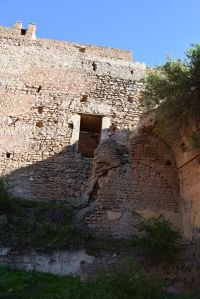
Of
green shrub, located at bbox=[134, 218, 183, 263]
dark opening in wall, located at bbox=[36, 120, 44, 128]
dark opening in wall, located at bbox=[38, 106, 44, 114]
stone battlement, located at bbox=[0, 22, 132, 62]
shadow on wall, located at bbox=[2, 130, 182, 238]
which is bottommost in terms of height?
green shrub, located at bbox=[134, 218, 183, 263]

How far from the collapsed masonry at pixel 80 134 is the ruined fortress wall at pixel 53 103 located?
0.03 metres

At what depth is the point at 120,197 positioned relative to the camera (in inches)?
419

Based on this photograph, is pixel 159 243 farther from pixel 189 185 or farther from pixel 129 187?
pixel 129 187

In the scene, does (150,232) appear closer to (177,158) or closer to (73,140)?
(177,158)

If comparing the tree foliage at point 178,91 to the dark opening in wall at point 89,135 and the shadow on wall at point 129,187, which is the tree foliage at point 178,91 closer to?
the shadow on wall at point 129,187

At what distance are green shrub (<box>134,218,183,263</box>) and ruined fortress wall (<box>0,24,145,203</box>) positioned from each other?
3917 mm

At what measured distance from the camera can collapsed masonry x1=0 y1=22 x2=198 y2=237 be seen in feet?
35.5

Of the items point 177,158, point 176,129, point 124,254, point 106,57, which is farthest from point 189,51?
point 106,57

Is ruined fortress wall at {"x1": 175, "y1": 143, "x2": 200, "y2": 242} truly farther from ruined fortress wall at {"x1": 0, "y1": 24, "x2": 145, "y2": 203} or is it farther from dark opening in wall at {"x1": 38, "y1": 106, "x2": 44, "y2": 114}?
dark opening in wall at {"x1": 38, "y1": 106, "x2": 44, "y2": 114}

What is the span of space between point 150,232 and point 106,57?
28.6 feet

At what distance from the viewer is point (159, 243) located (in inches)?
361

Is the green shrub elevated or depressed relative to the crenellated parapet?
depressed

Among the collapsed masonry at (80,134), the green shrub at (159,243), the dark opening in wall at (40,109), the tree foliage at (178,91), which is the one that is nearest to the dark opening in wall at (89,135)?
the collapsed masonry at (80,134)

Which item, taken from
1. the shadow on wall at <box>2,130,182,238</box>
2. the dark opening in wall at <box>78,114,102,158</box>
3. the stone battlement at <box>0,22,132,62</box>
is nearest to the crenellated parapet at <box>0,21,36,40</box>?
the stone battlement at <box>0,22,132,62</box>
